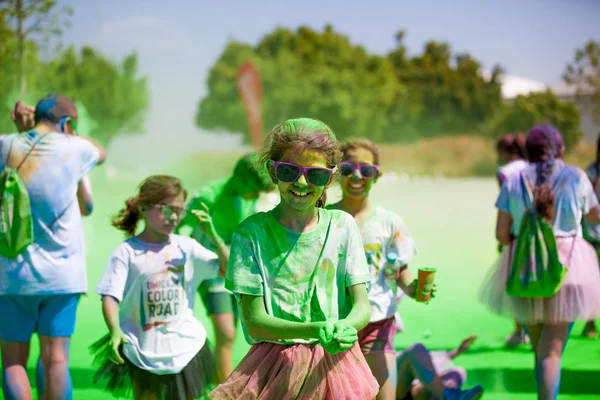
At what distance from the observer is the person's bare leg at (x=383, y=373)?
406cm

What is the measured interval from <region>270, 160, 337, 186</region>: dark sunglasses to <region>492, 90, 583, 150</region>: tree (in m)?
31.9

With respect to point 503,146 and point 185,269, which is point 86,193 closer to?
point 185,269

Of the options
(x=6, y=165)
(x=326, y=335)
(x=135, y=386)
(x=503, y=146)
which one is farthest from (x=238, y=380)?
(x=503, y=146)

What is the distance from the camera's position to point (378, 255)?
4.11 m

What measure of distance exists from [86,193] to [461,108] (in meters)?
44.7

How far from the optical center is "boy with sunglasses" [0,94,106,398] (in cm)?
405

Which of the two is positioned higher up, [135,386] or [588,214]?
[588,214]

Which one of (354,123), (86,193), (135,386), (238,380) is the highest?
(354,123)

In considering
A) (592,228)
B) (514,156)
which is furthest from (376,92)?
(592,228)

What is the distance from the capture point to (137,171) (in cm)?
2608

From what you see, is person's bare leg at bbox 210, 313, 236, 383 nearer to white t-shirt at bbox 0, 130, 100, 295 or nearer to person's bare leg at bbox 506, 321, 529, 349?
white t-shirt at bbox 0, 130, 100, 295

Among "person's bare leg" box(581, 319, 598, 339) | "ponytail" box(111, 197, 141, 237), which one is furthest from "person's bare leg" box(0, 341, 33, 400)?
"person's bare leg" box(581, 319, 598, 339)

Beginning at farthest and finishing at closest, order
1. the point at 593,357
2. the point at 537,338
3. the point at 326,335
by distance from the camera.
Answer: the point at 593,357
the point at 537,338
the point at 326,335

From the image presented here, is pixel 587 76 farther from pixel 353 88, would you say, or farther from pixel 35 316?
pixel 35 316
